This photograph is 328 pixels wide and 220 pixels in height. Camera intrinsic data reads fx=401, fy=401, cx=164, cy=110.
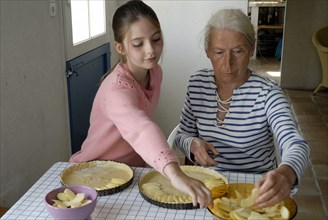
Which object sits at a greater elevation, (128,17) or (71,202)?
(128,17)

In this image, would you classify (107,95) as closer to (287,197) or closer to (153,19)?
(153,19)

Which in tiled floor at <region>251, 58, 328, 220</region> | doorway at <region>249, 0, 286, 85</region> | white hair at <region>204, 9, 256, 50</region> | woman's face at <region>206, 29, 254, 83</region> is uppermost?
white hair at <region>204, 9, 256, 50</region>

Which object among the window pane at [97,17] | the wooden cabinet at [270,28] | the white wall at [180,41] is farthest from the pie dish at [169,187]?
the wooden cabinet at [270,28]

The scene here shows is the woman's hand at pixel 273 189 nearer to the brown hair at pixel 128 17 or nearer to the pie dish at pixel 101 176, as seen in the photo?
the pie dish at pixel 101 176

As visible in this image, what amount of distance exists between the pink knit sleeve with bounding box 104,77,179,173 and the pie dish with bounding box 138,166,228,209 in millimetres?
120

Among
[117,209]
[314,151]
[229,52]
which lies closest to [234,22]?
[229,52]

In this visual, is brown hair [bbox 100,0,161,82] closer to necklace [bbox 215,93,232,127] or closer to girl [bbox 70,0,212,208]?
girl [bbox 70,0,212,208]

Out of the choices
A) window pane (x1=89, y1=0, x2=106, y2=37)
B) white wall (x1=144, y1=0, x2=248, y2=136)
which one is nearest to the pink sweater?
window pane (x1=89, y1=0, x2=106, y2=37)

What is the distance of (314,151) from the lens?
144 inches

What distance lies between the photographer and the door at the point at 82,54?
264 centimetres

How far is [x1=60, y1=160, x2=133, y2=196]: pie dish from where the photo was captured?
1209 mm

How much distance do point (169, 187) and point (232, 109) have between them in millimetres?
461

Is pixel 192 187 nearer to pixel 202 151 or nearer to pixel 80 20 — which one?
pixel 202 151

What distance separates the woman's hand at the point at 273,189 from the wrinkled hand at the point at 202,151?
387 mm
